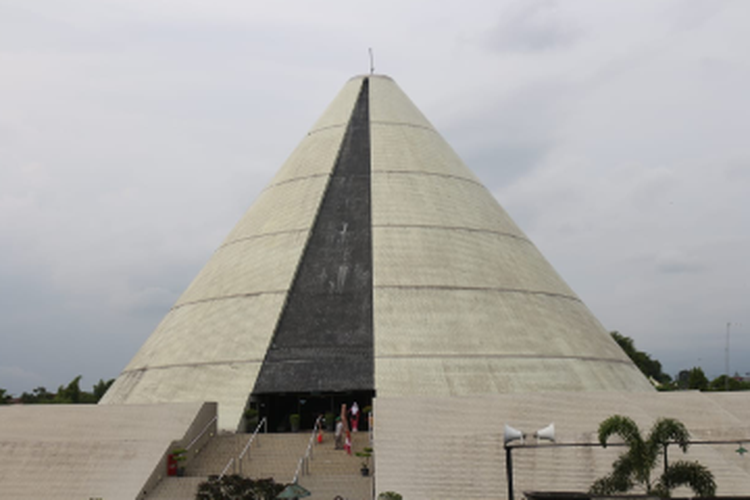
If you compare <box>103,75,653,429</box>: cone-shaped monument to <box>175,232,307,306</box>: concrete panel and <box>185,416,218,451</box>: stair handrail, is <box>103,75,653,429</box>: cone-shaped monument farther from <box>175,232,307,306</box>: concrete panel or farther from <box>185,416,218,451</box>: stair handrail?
<box>185,416,218,451</box>: stair handrail

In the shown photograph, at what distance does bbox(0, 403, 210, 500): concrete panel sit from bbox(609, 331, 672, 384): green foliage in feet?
160

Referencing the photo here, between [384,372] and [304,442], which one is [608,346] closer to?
[384,372]

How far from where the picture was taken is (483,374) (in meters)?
26.5

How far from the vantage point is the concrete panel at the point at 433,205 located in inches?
1282

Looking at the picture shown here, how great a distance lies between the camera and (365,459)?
892 inches

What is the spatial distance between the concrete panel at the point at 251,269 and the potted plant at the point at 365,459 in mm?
8974

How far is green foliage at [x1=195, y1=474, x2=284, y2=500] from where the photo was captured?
670 inches

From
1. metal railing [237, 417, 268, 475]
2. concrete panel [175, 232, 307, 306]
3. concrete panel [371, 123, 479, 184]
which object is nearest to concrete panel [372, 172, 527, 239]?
concrete panel [371, 123, 479, 184]

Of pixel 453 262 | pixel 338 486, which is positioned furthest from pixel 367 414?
pixel 453 262

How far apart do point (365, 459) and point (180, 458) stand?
4869 mm

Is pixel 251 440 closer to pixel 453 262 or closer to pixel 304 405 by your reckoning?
pixel 304 405

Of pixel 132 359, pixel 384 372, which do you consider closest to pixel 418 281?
pixel 384 372

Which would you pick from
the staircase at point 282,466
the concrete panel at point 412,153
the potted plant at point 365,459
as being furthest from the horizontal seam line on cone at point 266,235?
the potted plant at point 365,459

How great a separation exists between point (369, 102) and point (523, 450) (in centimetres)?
2210
